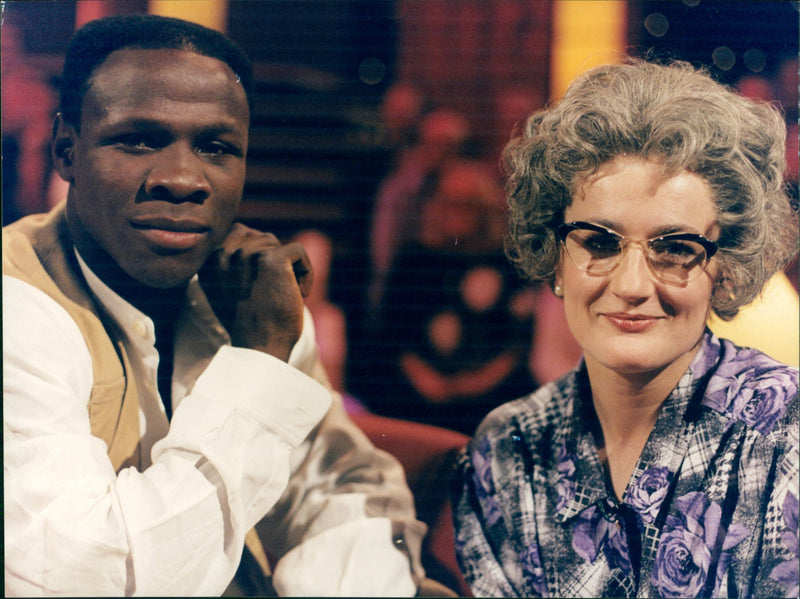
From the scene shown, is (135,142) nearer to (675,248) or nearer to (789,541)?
(675,248)

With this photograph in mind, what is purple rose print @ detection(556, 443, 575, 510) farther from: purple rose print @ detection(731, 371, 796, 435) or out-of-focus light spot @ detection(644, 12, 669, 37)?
out-of-focus light spot @ detection(644, 12, 669, 37)

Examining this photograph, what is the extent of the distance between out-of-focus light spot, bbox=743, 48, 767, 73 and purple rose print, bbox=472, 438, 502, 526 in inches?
77.1

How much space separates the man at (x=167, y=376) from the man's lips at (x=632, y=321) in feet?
3.71

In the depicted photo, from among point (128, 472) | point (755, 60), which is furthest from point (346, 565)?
point (755, 60)

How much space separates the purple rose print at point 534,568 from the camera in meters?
2.67

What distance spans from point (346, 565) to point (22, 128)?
230cm

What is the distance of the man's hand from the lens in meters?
2.69

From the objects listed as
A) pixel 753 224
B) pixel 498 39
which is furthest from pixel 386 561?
pixel 498 39

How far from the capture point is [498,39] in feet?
9.01

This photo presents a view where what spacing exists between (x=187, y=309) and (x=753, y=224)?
7.56 ft

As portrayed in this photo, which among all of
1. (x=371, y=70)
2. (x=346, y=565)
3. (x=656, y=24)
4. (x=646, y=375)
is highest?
(x=656, y=24)

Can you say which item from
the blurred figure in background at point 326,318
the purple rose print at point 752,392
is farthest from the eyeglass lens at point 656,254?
the blurred figure in background at point 326,318

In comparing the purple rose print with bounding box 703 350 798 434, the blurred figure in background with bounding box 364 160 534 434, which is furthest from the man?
the purple rose print with bounding box 703 350 798 434

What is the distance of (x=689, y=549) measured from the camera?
8.29 ft
